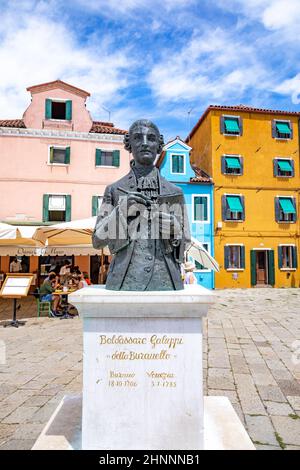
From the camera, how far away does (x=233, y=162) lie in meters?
20.8

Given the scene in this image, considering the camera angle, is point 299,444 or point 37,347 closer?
point 299,444

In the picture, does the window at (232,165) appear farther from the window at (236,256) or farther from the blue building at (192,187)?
the window at (236,256)

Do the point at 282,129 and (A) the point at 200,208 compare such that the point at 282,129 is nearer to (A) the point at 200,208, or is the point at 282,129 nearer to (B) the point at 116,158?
(A) the point at 200,208

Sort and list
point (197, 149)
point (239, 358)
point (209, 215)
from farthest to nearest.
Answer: point (197, 149) → point (209, 215) → point (239, 358)

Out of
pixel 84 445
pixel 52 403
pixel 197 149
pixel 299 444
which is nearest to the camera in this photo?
pixel 84 445

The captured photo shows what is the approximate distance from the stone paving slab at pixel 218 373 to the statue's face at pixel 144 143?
1.38 m

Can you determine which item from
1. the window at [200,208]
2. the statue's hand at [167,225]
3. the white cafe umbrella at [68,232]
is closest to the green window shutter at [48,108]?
the window at [200,208]

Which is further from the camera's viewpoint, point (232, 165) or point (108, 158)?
point (232, 165)

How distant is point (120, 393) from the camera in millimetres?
2580

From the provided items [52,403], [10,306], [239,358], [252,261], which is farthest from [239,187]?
[52,403]

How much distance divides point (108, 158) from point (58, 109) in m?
3.76

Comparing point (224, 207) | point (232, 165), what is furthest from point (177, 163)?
point (224, 207)

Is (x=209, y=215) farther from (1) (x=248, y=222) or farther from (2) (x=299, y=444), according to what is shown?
(2) (x=299, y=444)

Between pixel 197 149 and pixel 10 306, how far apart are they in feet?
56.0
